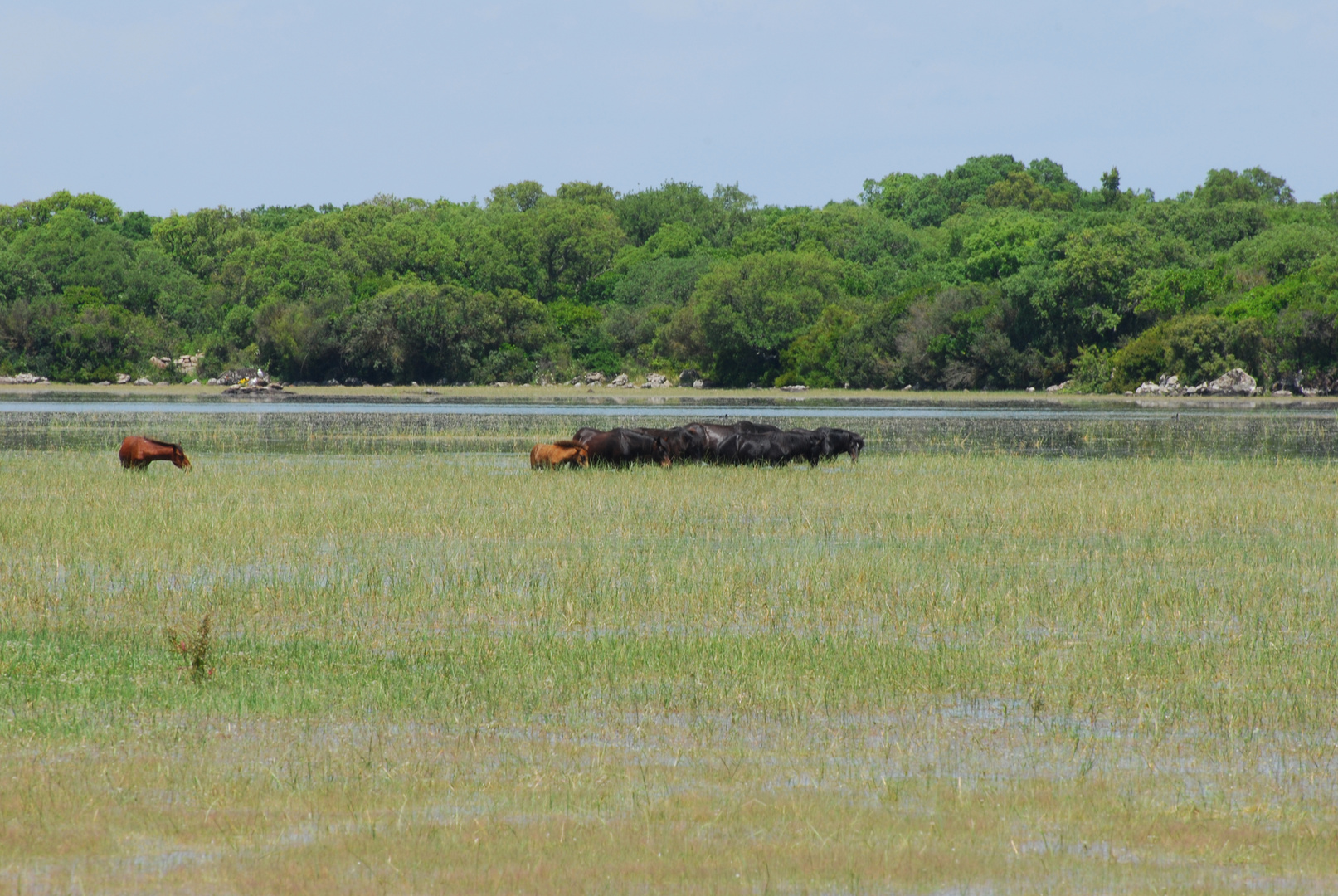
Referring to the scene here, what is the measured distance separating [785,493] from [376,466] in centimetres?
876

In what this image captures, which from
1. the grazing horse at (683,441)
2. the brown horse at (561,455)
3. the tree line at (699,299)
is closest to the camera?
the brown horse at (561,455)

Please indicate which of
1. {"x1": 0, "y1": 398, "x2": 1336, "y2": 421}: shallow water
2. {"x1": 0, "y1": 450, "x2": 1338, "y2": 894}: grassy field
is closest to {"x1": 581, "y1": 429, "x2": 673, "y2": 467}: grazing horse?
{"x1": 0, "y1": 450, "x2": 1338, "y2": 894}: grassy field

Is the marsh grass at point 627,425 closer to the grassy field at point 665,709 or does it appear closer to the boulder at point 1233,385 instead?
the grassy field at point 665,709

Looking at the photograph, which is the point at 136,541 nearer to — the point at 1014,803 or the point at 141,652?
the point at 141,652

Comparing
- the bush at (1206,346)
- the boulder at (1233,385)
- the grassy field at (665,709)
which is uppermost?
the bush at (1206,346)

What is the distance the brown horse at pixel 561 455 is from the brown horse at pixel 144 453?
610cm

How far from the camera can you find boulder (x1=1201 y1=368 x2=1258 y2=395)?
81938 millimetres

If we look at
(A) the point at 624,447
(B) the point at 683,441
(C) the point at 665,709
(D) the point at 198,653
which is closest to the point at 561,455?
(A) the point at 624,447

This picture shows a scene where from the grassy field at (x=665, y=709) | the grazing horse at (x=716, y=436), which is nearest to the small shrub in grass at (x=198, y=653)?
the grassy field at (x=665, y=709)

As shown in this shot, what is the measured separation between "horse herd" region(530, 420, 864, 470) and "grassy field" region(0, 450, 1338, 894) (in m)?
9.69

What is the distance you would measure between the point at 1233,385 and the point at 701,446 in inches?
2394

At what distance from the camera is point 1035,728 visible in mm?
9016

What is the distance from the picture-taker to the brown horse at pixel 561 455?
1085 inches

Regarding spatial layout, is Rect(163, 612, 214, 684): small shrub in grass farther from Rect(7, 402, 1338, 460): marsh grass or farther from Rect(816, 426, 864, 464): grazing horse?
Rect(7, 402, 1338, 460): marsh grass
